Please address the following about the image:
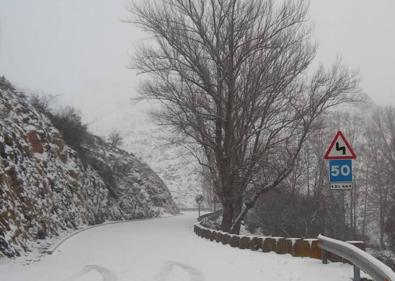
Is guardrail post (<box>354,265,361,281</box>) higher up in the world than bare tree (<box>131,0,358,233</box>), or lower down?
lower down

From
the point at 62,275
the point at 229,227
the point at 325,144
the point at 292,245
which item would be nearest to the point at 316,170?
the point at 325,144

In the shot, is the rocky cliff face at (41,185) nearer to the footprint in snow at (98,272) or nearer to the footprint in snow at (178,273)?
the footprint in snow at (98,272)

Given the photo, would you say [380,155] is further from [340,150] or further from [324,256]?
[340,150]

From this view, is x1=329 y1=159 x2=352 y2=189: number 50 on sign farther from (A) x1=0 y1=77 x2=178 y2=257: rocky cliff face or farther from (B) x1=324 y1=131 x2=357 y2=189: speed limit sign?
(A) x1=0 y1=77 x2=178 y2=257: rocky cliff face

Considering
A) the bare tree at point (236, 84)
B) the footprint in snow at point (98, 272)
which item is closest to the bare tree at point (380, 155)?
the bare tree at point (236, 84)

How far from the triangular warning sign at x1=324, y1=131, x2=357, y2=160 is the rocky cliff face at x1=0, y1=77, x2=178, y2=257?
9.70 metres

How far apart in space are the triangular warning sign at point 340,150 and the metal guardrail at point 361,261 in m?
1.68

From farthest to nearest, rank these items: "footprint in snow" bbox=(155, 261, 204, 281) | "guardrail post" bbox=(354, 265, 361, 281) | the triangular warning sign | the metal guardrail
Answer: "footprint in snow" bbox=(155, 261, 204, 281)
the triangular warning sign
"guardrail post" bbox=(354, 265, 361, 281)
the metal guardrail

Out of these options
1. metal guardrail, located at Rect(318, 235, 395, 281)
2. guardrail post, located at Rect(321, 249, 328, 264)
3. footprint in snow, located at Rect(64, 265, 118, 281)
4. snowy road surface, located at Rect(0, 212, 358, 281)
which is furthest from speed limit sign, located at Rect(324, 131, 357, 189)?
footprint in snow, located at Rect(64, 265, 118, 281)

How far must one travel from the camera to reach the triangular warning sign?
31.3ft

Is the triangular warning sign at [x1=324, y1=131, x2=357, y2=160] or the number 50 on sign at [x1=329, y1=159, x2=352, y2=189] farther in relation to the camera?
the triangular warning sign at [x1=324, y1=131, x2=357, y2=160]

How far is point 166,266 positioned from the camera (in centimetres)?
1330

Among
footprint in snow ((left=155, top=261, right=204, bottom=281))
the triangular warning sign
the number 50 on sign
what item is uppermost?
the triangular warning sign

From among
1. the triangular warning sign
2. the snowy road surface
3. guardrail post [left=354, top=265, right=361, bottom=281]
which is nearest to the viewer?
guardrail post [left=354, top=265, right=361, bottom=281]
